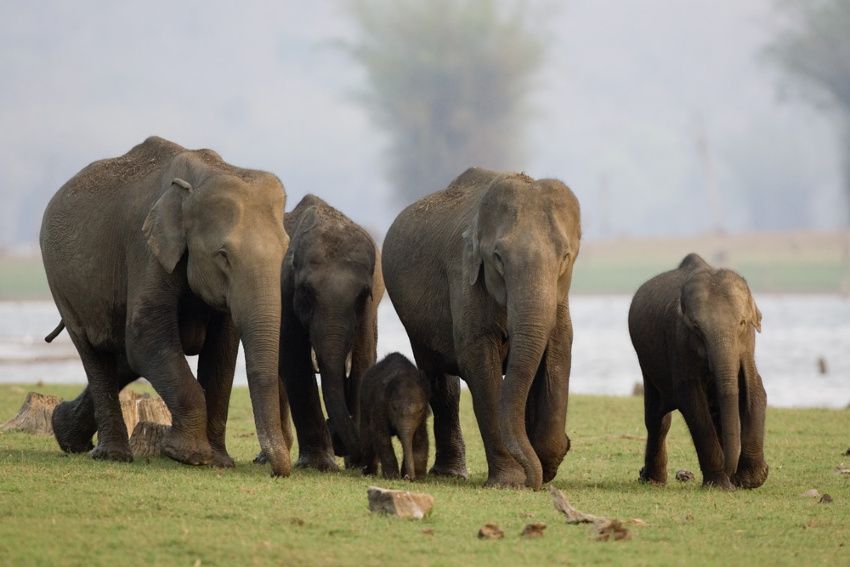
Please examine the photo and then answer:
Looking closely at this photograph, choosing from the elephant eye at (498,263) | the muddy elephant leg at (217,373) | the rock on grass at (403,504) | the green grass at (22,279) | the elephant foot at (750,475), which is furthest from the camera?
the green grass at (22,279)

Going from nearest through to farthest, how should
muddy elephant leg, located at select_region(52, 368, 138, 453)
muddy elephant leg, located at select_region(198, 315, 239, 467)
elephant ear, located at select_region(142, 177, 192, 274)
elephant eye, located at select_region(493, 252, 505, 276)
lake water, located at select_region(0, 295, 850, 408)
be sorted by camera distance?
elephant eye, located at select_region(493, 252, 505, 276) → elephant ear, located at select_region(142, 177, 192, 274) → muddy elephant leg, located at select_region(198, 315, 239, 467) → muddy elephant leg, located at select_region(52, 368, 138, 453) → lake water, located at select_region(0, 295, 850, 408)

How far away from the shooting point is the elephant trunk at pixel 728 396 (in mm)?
12727

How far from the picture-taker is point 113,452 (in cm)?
1395

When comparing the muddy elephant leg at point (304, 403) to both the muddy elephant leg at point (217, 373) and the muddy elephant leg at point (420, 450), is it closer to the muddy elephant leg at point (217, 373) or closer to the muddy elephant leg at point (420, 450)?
the muddy elephant leg at point (217, 373)

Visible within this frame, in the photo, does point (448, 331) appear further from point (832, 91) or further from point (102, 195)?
point (832, 91)

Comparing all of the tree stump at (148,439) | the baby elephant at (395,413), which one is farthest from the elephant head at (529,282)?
the tree stump at (148,439)

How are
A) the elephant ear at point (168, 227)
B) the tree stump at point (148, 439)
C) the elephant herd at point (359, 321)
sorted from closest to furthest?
the elephant herd at point (359, 321), the elephant ear at point (168, 227), the tree stump at point (148, 439)

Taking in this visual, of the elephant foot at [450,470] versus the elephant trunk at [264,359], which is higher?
the elephant trunk at [264,359]

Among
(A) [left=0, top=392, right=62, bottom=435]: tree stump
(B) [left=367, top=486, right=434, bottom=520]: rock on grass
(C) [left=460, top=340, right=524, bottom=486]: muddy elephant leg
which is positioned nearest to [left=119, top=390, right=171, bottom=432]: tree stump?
(A) [left=0, top=392, right=62, bottom=435]: tree stump

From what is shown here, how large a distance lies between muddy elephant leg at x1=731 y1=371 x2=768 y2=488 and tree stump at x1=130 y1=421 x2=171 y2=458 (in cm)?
510

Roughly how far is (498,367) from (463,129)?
358 ft

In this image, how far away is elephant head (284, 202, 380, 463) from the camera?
1409 cm

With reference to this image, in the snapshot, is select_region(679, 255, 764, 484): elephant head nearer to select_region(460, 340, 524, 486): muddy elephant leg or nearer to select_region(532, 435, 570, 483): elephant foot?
select_region(532, 435, 570, 483): elephant foot

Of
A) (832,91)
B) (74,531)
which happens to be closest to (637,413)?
(74,531)
